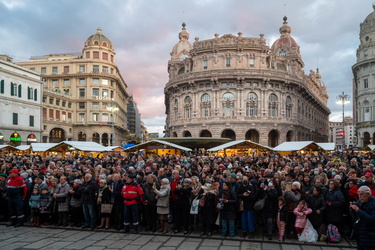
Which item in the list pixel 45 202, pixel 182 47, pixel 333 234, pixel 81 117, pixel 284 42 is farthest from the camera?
pixel 284 42

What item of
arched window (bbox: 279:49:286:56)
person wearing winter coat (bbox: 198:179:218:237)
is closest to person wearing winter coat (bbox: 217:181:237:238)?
person wearing winter coat (bbox: 198:179:218:237)

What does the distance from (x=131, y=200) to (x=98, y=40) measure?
→ 62464 mm

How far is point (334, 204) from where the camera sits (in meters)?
8.87

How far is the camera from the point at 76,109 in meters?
65.5

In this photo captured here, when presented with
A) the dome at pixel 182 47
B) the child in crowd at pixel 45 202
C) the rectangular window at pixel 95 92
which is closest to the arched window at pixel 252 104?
the dome at pixel 182 47

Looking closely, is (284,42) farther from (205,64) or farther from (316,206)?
(316,206)

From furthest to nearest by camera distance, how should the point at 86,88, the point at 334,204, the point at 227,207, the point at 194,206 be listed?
the point at 86,88
the point at 194,206
the point at 227,207
the point at 334,204

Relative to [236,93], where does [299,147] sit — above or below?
below

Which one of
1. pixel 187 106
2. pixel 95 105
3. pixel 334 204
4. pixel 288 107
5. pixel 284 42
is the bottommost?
pixel 334 204

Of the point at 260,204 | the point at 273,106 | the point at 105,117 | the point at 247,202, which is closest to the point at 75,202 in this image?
the point at 247,202

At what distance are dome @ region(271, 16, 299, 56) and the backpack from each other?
220 feet

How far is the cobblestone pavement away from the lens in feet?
28.5

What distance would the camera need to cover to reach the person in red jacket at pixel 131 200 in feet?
33.1

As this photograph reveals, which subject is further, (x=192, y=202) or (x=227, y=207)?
(x=192, y=202)
